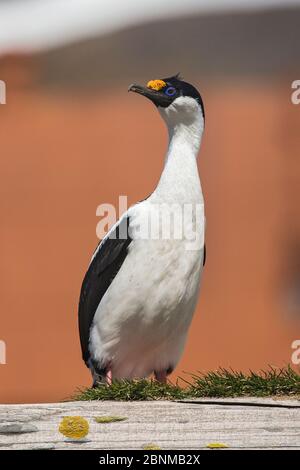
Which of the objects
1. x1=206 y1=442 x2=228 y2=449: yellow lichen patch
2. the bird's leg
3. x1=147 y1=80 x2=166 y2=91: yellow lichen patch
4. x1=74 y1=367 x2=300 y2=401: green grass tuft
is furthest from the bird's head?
x1=206 y1=442 x2=228 y2=449: yellow lichen patch

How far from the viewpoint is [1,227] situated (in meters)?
12.2

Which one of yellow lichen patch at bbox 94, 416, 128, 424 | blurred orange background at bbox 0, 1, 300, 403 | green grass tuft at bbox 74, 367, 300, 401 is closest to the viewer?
yellow lichen patch at bbox 94, 416, 128, 424

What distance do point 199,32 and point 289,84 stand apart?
1030mm

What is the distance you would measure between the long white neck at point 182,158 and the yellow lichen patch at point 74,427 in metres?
1.85

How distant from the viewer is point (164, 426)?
305 cm

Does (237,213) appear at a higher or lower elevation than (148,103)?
lower

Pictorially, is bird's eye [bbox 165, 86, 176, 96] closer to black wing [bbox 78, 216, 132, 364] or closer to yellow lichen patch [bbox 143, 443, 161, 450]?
black wing [bbox 78, 216, 132, 364]

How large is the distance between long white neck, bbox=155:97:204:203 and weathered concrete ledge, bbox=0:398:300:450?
1.68 m

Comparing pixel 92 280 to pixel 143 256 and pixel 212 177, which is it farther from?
pixel 212 177

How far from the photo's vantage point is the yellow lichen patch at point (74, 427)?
9.79 ft

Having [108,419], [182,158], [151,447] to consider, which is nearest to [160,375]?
[182,158]

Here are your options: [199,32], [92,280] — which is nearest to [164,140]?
[199,32]

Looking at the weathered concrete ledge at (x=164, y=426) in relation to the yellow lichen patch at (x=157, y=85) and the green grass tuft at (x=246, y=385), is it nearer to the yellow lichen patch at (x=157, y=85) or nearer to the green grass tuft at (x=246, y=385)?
the green grass tuft at (x=246, y=385)

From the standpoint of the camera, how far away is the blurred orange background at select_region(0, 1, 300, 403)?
1138 cm
